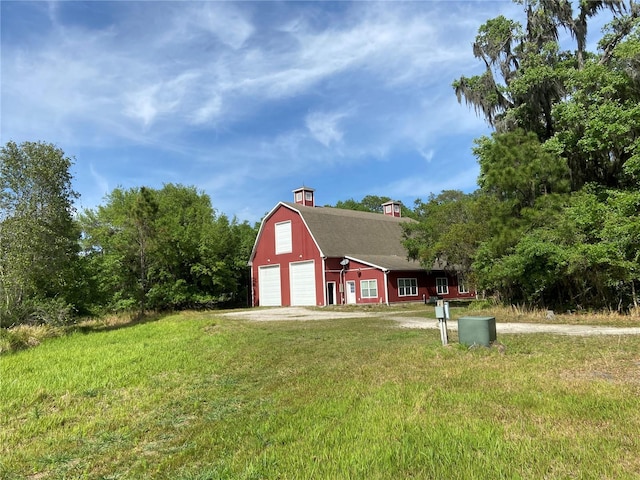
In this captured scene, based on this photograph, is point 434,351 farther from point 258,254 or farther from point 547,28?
point 258,254

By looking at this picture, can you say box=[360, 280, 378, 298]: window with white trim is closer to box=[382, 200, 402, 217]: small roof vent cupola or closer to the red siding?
the red siding

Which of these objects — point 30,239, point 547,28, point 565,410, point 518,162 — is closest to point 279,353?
point 565,410

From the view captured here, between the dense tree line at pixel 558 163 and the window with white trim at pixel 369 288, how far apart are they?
9326mm

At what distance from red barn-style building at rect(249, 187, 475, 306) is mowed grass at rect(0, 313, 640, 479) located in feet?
68.1

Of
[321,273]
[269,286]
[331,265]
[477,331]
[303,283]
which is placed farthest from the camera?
[269,286]

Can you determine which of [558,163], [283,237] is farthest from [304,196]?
[558,163]

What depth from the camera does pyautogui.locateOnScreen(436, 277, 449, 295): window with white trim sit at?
33.7 metres

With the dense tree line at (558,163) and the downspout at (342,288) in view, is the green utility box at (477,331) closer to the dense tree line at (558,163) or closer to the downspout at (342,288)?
the dense tree line at (558,163)

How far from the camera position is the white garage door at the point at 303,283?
31.3m

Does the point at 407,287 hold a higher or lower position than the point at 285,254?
lower

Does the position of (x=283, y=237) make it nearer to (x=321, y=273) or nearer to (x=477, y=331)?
(x=321, y=273)

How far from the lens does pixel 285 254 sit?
3344 cm

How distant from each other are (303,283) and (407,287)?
735 cm

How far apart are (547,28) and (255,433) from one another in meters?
21.0
